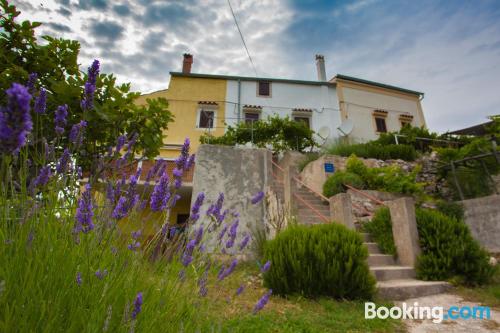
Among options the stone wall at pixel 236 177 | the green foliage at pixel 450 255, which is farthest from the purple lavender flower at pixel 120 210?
the stone wall at pixel 236 177

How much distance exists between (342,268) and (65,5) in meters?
4.30

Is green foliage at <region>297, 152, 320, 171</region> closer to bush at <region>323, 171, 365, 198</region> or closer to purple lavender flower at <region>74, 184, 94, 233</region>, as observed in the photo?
bush at <region>323, 171, 365, 198</region>

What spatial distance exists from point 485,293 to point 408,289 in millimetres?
1112

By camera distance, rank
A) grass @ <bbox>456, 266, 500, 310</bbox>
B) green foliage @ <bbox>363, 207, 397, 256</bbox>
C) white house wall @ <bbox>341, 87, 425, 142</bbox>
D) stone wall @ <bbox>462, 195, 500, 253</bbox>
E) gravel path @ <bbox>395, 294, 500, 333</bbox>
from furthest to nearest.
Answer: white house wall @ <bbox>341, 87, 425, 142</bbox>
stone wall @ <bbox>462, 195, 500, 253</bbox>
green foliage @ <bbox>363, 207, 397, 256</bbox>
grass @ <bbox>456, 266, 500, 310</bbox>
gravel path @ <bbox>395, 294, 500, 333</bbox>

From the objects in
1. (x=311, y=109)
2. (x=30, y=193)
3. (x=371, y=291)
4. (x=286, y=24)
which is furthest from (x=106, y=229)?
(x=311, y=109)

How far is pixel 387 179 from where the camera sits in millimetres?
7547

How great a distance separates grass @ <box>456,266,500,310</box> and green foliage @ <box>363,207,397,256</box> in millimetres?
1178

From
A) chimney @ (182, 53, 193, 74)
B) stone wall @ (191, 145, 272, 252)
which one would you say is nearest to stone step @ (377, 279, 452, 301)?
stone wall @ (191, 145, 272, 252)

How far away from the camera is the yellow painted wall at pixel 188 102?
14.6 meters

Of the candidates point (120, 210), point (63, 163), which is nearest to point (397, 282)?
point (120, 210)

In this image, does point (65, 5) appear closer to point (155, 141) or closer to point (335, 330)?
point (155, 141)

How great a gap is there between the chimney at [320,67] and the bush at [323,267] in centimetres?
1521

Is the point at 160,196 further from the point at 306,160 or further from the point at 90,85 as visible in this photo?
the point at 306,160

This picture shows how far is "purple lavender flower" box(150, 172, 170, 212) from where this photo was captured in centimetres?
136
